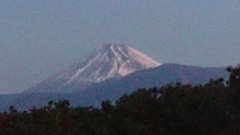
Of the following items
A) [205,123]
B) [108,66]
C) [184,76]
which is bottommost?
[205,123]

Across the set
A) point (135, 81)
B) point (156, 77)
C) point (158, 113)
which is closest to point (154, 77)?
point (156, 77)

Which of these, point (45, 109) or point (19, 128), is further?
point (45, 109)

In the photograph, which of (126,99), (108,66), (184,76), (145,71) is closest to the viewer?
(126,99)

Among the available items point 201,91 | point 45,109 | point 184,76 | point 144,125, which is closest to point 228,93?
point 201,91

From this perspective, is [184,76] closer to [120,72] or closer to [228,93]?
[120,72]

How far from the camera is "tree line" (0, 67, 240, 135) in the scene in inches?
503

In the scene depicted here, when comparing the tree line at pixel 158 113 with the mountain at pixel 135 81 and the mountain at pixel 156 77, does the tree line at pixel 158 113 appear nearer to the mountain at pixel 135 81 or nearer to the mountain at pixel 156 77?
the mountain at pixel 135 81

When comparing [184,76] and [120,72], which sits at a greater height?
[120,72]

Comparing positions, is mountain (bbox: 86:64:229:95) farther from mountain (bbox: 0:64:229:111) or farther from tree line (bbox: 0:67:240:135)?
tree line (bbox: 0:67:240:135)

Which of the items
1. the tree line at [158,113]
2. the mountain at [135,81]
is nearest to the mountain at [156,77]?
the mountain at [135,81]

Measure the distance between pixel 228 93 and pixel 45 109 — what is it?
2.54 m

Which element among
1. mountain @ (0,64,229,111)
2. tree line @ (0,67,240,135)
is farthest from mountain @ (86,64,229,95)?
tree line @ (0,67,240,135)

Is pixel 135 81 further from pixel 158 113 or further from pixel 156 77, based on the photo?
pixel 158 113

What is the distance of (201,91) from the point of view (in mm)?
13594
